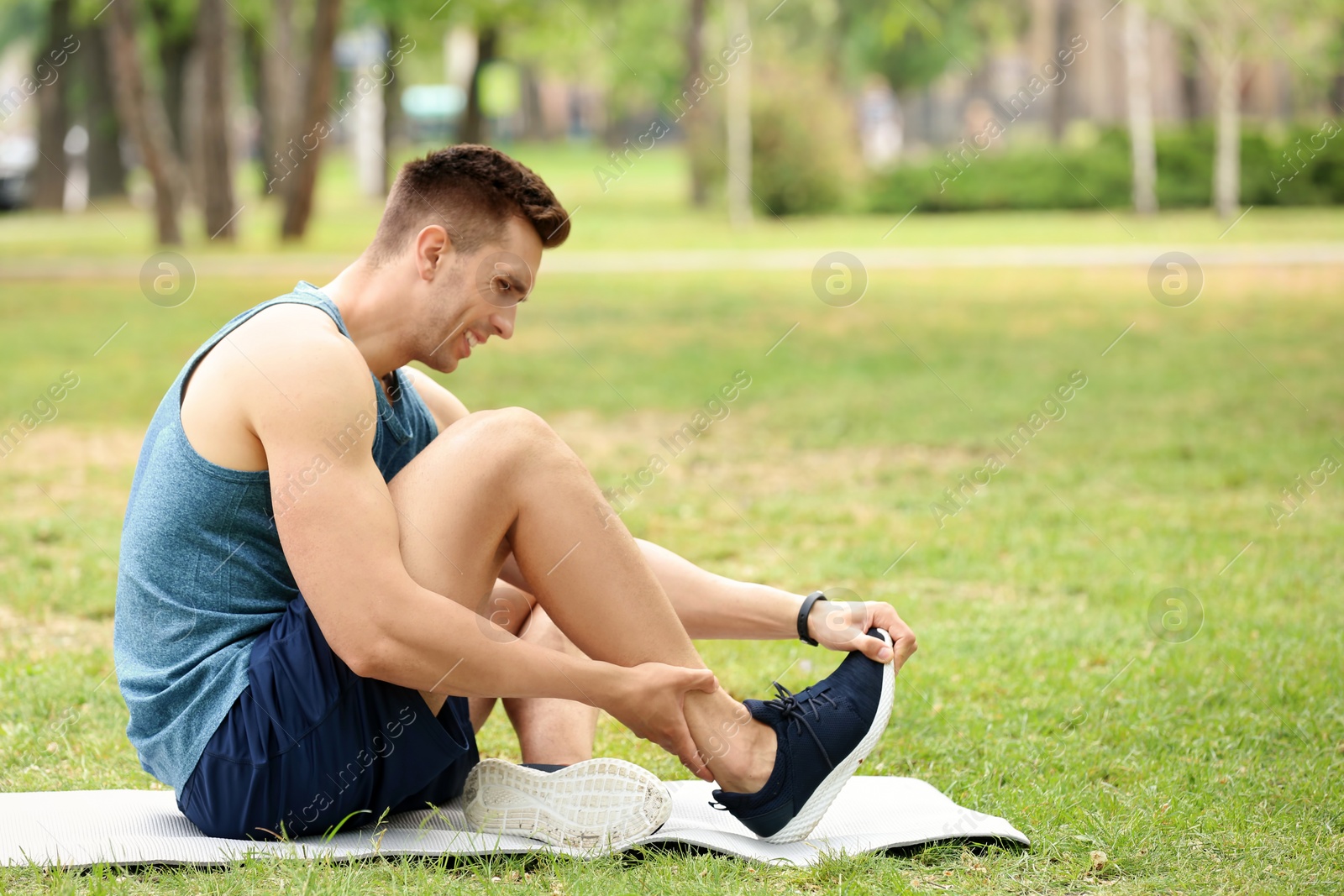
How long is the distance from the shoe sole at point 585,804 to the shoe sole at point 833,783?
10.3 inches

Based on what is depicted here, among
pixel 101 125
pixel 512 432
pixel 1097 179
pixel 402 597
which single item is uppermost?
pixel 101 125

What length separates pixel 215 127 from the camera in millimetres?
18781

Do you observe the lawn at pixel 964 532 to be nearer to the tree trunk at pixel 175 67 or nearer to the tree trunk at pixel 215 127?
the tree trunk at pixel 215 127

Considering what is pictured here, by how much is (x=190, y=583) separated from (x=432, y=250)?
80 centimetres

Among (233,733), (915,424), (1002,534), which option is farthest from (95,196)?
(233,733)

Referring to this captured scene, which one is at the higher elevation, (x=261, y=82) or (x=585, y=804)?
(x=261, y=82)

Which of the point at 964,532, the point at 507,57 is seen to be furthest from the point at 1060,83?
the point at 964,532

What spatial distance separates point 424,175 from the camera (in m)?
2.88

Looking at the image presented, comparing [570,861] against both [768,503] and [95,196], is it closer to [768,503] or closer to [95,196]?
[768,503]

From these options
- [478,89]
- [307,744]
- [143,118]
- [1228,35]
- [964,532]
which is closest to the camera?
[307,744]

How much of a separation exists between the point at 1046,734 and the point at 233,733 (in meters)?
2.15

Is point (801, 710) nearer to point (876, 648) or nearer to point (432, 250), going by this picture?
point (876, 648)

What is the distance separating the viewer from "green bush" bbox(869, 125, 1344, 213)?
2380cm

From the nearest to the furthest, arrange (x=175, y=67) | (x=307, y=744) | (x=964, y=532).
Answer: (x=307, y=744) → (x=964, y=532) → (x=175, y=67)
